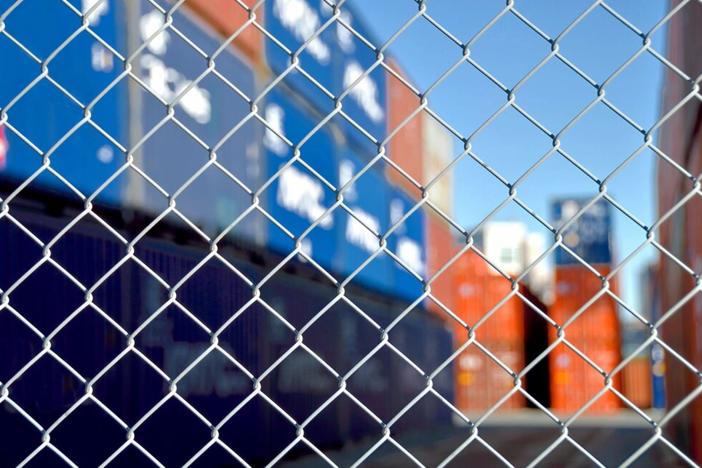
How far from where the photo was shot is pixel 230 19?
43.5 feet

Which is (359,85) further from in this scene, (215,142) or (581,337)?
(581,337)

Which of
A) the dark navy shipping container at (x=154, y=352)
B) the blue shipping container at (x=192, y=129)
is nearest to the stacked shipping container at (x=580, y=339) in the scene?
the dark navy shipping container at (x=154, y=352)

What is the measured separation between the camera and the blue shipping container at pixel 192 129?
430 inches

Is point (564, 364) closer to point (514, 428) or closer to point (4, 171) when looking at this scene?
point (514, 428)

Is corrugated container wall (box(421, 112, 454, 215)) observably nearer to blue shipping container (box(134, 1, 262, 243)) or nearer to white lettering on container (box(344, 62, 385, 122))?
white lettering on container (box(344, 62, 385, 122))

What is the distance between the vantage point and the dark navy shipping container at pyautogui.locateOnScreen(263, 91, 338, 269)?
47.4 feet

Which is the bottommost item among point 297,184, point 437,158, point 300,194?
point 300,194

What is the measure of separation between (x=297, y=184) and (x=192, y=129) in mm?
3942

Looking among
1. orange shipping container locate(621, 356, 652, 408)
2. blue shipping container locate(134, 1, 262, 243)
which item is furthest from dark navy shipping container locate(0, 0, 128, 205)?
orange shipping container locate(621, 356, 652, 408)

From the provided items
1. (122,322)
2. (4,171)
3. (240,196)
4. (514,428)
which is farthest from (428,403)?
(4,171)

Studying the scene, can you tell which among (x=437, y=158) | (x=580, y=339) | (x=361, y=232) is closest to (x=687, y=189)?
(x=361, y=232)

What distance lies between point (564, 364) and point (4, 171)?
3237 centimetres

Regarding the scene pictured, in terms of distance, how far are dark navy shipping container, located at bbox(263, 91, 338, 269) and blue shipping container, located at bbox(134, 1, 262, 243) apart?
63 centimetres

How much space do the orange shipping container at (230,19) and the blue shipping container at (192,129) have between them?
20cm
